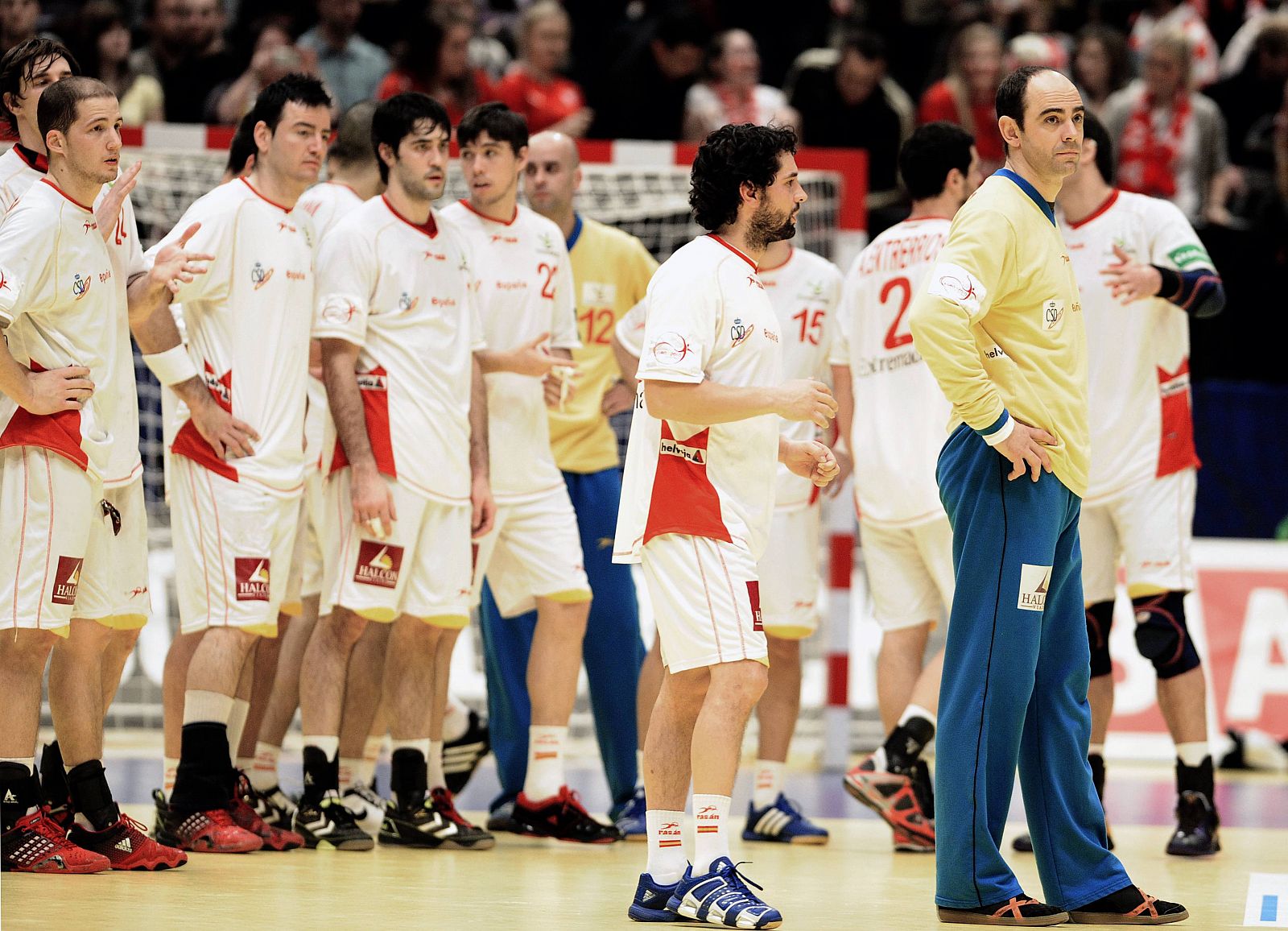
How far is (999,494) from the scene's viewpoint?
521 centimetres

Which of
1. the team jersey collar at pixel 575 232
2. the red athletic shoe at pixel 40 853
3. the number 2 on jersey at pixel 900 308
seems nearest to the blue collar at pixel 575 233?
the team jersey collar at pixel 575 232

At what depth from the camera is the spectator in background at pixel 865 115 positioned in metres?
12.3

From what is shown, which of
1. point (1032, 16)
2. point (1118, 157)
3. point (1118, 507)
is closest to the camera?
point (1118, 507)

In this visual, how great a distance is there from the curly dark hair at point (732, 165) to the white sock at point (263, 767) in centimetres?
317

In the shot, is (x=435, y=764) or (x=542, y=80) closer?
(x=435, y=764)

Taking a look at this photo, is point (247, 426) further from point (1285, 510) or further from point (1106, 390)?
point (1285, 510)

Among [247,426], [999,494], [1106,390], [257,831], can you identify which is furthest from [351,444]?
[1106,390]

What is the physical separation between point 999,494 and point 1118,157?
782cm

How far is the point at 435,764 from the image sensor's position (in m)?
7.34

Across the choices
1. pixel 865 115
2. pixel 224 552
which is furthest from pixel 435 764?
pixel 865 115

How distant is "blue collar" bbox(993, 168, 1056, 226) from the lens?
5.34 m

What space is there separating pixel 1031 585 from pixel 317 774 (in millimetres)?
2990

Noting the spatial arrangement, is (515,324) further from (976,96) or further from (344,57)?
(976,96)

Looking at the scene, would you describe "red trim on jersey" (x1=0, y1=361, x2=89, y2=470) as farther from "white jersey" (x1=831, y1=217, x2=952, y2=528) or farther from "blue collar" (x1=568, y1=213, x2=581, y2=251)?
"white jersey" (x1=831, y1=217, x2=952, y2=528)
